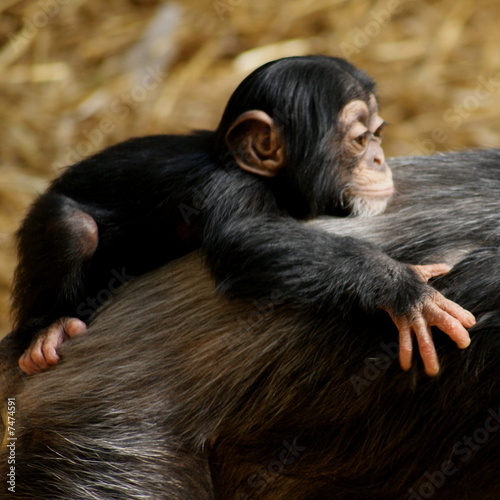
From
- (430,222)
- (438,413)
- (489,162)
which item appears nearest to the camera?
(438,413)

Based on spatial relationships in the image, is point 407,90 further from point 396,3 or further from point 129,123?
point 129,123

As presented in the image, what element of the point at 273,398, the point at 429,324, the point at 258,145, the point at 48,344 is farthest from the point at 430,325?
the point at 48,344

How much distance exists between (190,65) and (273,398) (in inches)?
174

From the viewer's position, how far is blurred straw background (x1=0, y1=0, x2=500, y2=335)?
20.4 feet

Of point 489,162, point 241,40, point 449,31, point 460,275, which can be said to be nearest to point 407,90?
point 449,31

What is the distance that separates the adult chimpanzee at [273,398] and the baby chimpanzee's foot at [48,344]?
33mm

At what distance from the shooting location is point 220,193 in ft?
8.86

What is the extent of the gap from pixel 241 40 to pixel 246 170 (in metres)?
4.11

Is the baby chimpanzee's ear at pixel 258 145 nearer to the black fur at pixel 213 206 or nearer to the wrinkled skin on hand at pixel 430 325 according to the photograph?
the black fur at pixel 213 206

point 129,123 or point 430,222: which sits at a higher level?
point 430,222

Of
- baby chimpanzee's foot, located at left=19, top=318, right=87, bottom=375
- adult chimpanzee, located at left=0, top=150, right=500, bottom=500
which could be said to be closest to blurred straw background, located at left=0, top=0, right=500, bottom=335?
baby chimpanzee's foot, located at left=19, top=318, right=87, bottom=375

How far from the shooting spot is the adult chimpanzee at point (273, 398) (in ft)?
8.23

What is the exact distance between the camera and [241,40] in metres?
6.71

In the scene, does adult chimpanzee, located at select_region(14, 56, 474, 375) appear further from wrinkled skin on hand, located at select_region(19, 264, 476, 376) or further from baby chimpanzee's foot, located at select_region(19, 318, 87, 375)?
wrinkled skin on hand, located at select_region(19, 264, 476, 376)
